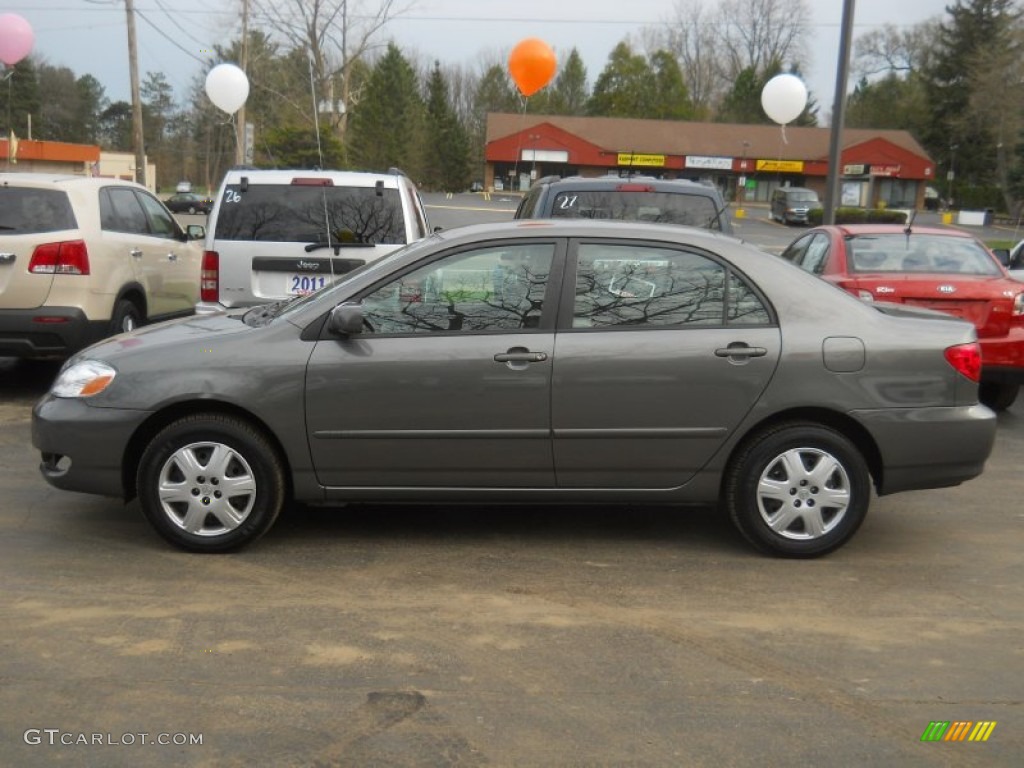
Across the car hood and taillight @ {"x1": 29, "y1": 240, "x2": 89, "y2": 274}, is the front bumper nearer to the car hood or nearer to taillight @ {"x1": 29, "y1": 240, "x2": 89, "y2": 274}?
the car hood

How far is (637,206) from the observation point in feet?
27.9

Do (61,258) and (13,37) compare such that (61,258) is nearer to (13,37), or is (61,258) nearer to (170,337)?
(170,337)

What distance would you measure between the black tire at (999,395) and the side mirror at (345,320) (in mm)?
6392

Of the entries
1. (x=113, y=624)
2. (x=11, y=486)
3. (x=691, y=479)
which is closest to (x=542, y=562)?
(x=691, y=479)

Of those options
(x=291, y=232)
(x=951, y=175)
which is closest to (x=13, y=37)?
(x=291, y=232)

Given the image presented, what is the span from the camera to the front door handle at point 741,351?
5.16 metres

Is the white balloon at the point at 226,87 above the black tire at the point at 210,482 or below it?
above

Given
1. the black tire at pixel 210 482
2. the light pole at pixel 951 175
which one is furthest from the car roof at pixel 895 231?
the light pole at pixel 951 175

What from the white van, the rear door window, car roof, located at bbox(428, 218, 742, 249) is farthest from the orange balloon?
the white van

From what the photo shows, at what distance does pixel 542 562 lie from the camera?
5254 millimetres

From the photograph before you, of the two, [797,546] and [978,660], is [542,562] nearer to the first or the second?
[797,546]

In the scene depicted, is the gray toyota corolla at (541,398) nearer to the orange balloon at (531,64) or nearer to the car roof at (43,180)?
the car roof at (43,180)

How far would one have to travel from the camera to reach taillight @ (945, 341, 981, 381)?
5.27m

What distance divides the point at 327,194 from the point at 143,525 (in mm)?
3153
